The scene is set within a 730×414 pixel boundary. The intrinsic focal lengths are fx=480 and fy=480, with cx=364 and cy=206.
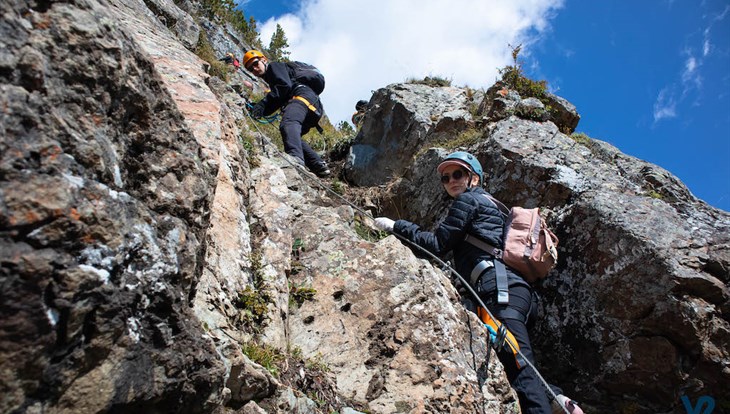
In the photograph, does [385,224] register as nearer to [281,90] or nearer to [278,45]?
[281,90]

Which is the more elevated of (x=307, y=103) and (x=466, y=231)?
(x=307, y=103)

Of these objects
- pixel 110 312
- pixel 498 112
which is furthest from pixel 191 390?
pixel 498 112

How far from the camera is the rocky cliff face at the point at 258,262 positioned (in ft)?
6.23

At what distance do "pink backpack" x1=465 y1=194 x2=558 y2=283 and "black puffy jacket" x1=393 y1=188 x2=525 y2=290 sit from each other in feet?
0.27

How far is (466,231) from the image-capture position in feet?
19.5

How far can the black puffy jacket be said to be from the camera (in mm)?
5820

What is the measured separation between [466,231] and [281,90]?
5.32 meters

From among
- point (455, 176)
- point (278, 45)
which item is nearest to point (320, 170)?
point (455, 176)

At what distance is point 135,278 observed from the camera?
2.21 meters

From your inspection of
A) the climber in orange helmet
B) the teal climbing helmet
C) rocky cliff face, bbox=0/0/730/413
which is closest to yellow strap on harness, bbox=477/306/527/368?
rocky cliff face, bbox=0/0/730/413

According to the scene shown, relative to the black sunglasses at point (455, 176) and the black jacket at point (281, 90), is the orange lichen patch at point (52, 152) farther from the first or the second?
the black jacket at point (281, 90)

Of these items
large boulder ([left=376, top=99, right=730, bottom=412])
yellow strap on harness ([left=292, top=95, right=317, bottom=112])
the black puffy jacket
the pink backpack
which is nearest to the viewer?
large boulder ([left=376, top=99, right=730, bottom=412])

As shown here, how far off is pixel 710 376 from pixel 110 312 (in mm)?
5978

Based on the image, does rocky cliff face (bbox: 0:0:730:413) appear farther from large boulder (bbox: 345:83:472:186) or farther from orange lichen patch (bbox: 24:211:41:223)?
large boulder (bbox: 345:83:472:186)
